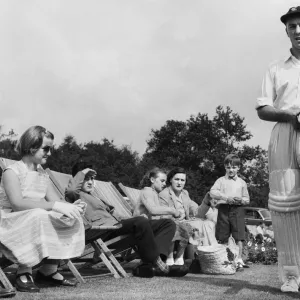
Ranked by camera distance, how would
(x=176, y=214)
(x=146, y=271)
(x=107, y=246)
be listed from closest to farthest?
(x=146, y=271) < (x=107, y=246) < (x=176, y=214)

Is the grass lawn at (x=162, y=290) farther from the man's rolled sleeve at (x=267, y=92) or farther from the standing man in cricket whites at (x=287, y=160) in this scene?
the man's rolled sleeve at (x=267, y=92)

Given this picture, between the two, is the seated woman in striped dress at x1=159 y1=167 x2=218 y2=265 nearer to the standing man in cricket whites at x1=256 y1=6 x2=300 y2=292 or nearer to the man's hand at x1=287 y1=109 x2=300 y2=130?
the standing man in cricket whites at x1=256 y1=6 x2=300 y2=292

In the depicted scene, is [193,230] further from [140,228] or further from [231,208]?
[140,228]

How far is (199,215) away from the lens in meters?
7.84

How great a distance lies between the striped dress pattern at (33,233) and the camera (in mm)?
4426

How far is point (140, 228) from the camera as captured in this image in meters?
6.02

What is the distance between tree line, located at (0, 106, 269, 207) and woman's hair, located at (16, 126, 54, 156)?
45381mm

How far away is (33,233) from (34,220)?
0.10 meters

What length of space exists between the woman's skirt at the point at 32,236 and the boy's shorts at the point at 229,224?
384cm

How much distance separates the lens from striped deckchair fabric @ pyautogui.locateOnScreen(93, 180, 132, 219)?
26.5ft

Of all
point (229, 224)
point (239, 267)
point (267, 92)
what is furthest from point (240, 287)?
point (229, 224)

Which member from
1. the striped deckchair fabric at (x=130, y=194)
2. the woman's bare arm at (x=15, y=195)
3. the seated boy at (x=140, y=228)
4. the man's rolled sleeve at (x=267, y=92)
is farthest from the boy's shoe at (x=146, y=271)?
Result: the striped deckchair fabric at (x=130, y=194)

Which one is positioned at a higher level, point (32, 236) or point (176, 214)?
point (32, 236)

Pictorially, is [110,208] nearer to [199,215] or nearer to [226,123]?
[199,215]
